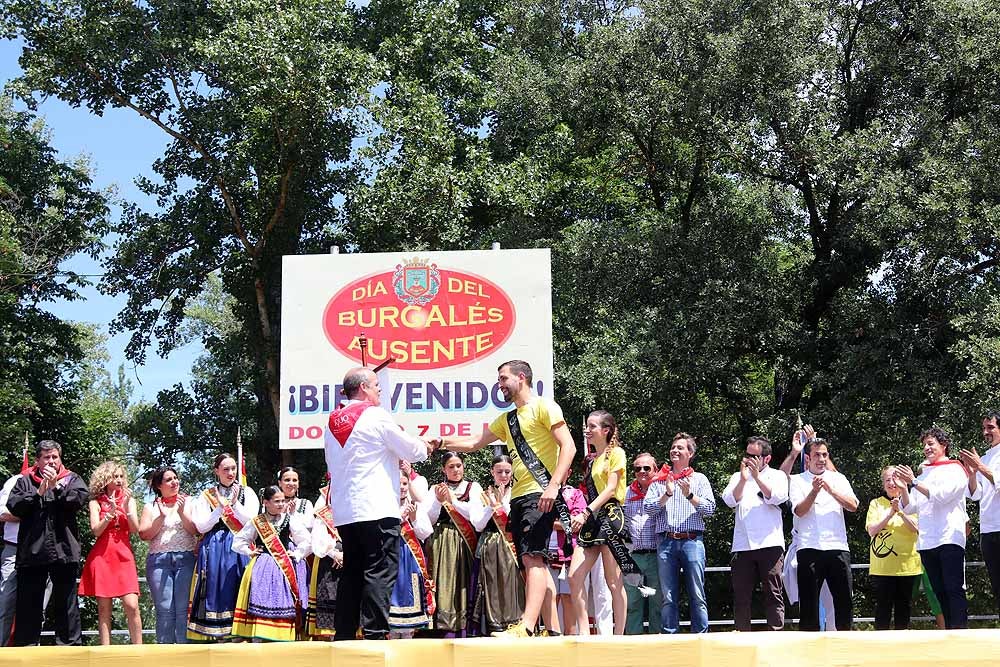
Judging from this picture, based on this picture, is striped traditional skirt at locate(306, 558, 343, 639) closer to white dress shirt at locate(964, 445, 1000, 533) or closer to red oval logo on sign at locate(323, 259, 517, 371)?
red oval logo on sign at locate(323, 259, 517, 371)

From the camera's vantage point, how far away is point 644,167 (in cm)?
1975

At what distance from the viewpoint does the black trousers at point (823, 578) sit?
8234 mm

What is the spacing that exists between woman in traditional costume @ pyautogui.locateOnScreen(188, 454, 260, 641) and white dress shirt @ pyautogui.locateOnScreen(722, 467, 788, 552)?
3.57 metres

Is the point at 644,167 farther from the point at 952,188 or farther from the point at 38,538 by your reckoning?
the point at 38,538

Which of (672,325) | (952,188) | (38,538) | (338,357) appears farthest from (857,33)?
(38,538)

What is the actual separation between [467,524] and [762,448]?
227 cm

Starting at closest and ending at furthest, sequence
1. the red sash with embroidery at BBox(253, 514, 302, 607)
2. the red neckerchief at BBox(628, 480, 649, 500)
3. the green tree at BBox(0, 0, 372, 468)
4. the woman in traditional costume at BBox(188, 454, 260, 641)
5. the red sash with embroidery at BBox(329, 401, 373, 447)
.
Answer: the red sash with embroidery at BBox(329, 401, 373, 447) < the woman in traditional costume at BBox(188, 454, 260, 641) < the red sash with embroidery at BBox(253, 514, 302, 607) < the red neckerchief at BBox(628, 480, 649, 500) < the green tree at BBox(0, 0, 372, 468)

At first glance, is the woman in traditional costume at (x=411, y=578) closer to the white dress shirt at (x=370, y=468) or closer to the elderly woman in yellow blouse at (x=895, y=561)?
the white dress shirt at (x=370, y=468)

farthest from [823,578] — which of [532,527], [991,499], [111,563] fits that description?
[111,563]

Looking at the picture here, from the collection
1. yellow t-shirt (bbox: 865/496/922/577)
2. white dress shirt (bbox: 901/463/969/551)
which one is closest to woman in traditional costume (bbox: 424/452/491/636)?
yellow t-shirt (bbox: 865/496/922/577)

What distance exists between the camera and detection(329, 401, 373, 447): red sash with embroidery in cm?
636

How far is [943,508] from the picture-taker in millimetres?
8086

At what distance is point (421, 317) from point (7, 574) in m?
4.46

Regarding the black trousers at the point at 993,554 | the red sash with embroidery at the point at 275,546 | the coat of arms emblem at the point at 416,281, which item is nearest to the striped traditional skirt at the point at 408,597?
the red sash with embroidery at the point at 275,546
